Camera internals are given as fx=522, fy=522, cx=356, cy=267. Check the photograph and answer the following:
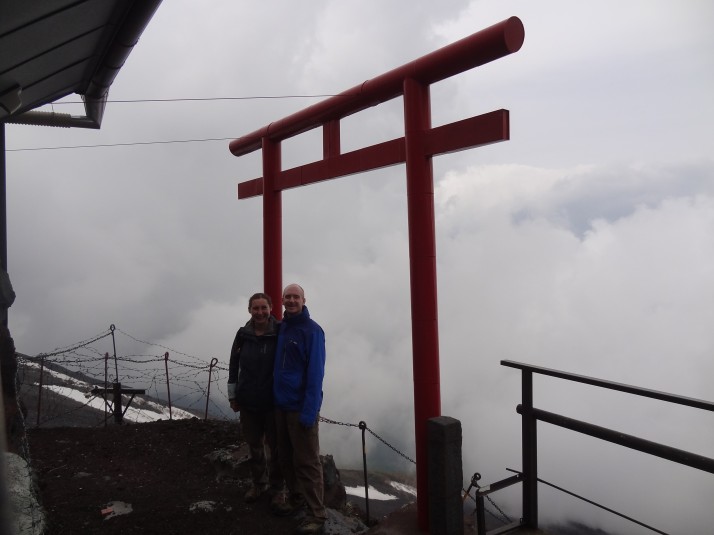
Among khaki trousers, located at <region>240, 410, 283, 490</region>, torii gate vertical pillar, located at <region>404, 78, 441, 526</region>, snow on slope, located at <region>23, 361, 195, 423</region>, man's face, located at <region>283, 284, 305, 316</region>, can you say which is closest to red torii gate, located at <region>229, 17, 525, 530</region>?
torii gate vertical pillar, located at <region>404, 78, 441, 526</region>

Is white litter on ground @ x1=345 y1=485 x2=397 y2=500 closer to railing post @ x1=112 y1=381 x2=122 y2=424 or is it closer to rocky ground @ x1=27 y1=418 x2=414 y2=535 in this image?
railing post @ x1=112 y1=381 x2=122 y2=424

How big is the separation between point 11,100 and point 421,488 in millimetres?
→ 4735

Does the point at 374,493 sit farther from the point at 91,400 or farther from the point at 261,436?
the point at 261,436

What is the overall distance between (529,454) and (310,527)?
1.76 meters

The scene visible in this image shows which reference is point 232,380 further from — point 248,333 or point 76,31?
point 76,31

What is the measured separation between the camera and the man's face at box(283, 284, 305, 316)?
13.0ft

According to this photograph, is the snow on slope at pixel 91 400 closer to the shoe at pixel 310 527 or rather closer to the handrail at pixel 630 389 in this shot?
the shoe at pixel 310 527

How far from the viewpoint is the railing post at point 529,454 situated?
140 inches

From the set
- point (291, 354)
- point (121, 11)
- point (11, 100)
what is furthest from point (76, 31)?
point (291, 354)

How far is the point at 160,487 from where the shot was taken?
5395 millimetres

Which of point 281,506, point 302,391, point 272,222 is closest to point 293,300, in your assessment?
point 302,391

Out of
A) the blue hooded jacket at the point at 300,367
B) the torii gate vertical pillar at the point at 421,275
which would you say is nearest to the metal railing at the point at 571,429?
the torii gate vertical pillar at the point at 421,275

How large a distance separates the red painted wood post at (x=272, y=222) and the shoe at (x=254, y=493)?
6.68 feet

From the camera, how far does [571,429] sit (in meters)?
3.25
